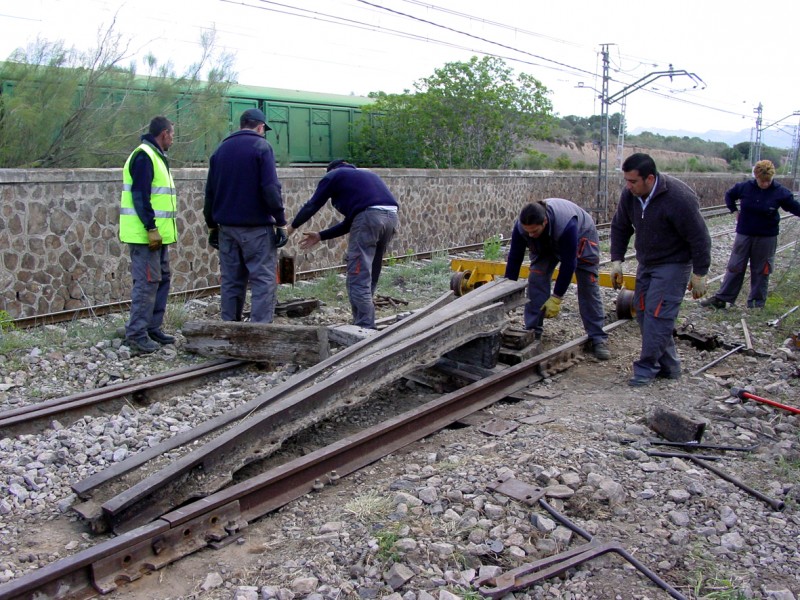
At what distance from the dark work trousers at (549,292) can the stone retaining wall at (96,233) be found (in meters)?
5.07

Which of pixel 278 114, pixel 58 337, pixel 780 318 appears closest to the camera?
pixel 58 337

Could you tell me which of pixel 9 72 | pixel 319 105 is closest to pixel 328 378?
pixel 9 72

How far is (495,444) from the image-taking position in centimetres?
482

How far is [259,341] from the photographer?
6383 mm

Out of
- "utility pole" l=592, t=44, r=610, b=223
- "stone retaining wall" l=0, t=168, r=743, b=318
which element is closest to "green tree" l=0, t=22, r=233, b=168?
"stone retaining wall" l=0, t=168, r=743, b=318

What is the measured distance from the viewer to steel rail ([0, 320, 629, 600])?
3.13m

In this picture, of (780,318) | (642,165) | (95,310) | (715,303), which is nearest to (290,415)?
(642,165)

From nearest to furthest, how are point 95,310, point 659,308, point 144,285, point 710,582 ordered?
→ point 710,582, point 659,308, point 144,285, point 95,310

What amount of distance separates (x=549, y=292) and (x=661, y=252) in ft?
3.82

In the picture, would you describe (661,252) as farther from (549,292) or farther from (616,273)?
(549,292)

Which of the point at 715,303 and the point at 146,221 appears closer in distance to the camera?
the point at 146,221

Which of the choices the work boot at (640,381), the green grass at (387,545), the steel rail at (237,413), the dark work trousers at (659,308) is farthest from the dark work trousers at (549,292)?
the green grass at (387,545)

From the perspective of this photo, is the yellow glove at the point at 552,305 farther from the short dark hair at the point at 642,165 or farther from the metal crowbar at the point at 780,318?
the metal crowbar at the point at 780,318

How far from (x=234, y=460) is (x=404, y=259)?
377 inches
